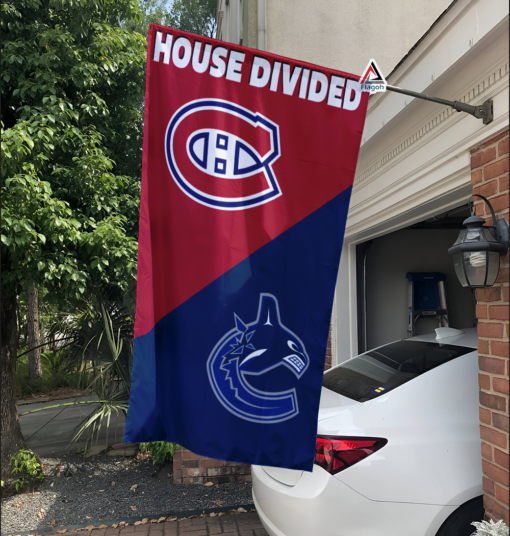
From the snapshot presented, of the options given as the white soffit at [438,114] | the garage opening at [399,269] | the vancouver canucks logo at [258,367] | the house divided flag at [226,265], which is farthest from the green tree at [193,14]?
the vancouver canucks logo at [258,367]

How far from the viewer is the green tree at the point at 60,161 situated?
4871mm

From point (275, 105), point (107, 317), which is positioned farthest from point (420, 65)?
point (107, 317)

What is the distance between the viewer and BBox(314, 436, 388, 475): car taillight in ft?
9.27

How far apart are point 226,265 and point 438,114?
6.26 feet

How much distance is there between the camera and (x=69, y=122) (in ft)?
19.6

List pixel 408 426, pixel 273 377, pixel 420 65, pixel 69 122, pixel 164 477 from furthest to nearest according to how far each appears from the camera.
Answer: pixel 69 122
pixel 164 477
pixel 420 65
pixel 408 426
pixel 273 377

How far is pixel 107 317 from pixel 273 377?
414cm

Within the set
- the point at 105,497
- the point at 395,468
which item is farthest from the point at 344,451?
the point at 105,497

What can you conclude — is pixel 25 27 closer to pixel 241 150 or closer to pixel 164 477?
pixel 241 150

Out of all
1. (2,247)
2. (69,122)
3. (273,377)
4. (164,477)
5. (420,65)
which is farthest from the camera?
(69,122)

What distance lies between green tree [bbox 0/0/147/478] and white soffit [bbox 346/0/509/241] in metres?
2.92

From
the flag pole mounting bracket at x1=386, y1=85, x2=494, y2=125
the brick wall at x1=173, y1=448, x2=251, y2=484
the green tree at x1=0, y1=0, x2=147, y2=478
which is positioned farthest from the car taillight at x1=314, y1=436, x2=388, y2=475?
the green tree at x1=0, y1=0, x2=147, y2=478

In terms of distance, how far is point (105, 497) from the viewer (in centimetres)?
514

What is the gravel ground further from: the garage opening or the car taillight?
the garage opening
